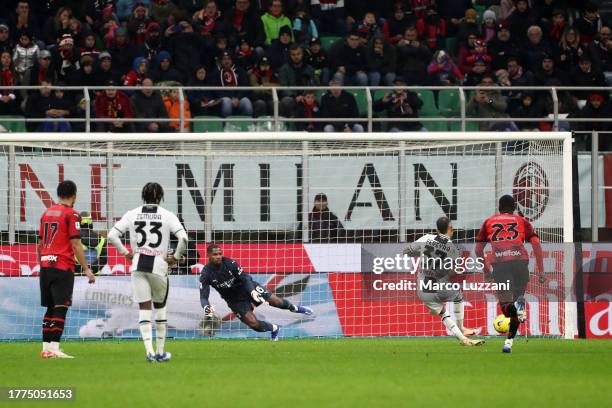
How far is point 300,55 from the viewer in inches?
864

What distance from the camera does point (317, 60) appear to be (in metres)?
22.4

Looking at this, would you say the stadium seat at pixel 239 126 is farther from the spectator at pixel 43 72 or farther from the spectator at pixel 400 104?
the spectator at pixel 43 72

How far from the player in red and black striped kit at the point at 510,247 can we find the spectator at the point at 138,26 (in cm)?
919

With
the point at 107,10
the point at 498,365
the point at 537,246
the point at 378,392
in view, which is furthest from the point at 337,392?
the point at 107,10

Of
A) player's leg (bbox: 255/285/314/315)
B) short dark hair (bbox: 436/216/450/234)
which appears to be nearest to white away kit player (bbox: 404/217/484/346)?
short dark hair (bbox: 436/216/450/234)

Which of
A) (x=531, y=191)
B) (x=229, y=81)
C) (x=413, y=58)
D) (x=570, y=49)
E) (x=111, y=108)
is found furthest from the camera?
(x=570, y=49)

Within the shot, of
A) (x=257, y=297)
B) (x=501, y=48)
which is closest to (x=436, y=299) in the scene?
(x=257, y=297)

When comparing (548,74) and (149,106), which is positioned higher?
(548,74)

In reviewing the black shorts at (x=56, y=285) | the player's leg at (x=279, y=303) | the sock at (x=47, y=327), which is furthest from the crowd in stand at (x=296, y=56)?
the sock at (x=47, y=327)

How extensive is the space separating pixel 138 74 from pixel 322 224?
16.0ft

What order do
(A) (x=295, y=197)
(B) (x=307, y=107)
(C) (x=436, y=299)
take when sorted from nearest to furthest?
(C) (x=436, y=299) < (A) (x=295, y=197) < (B) (x=307, y=107)

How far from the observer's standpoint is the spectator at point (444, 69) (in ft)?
74.6

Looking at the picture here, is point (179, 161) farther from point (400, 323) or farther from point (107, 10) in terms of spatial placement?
point (107, 10)

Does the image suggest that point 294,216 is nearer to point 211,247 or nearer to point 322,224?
point 322,224
